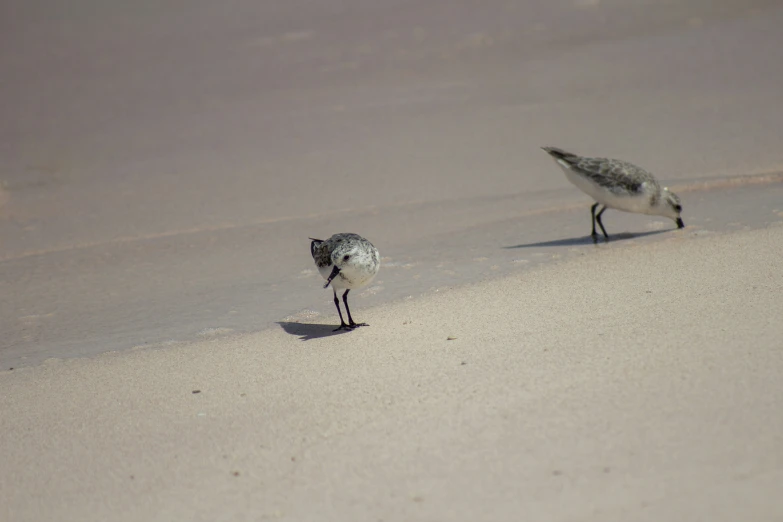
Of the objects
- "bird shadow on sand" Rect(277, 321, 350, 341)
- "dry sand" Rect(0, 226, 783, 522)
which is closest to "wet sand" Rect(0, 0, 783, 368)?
A: "bird shadow on sand" Rect(277, 321, 350, 341)

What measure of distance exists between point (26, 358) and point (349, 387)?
281cm

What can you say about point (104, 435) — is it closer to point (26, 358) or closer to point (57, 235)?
point (26, 358)

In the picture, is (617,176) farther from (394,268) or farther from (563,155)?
(394,268)

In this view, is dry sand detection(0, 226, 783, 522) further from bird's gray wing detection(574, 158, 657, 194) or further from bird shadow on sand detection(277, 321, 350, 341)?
bird's gray wing detection(574, 158, 657, 194)

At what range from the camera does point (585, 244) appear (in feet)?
25.4

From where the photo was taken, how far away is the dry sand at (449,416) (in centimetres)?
338

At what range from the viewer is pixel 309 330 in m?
6.18

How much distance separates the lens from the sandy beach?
3.66 meters

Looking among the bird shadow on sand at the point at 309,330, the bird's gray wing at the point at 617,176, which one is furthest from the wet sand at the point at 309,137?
the bird's gray wing at the point at 617,176

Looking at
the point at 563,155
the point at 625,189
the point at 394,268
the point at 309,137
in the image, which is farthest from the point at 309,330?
the point at 309,137

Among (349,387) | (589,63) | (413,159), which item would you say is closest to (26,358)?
(349,387)

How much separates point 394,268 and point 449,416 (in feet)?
11.7

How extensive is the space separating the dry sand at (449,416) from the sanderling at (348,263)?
0.35 m

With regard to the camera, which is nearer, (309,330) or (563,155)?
(309,330)
